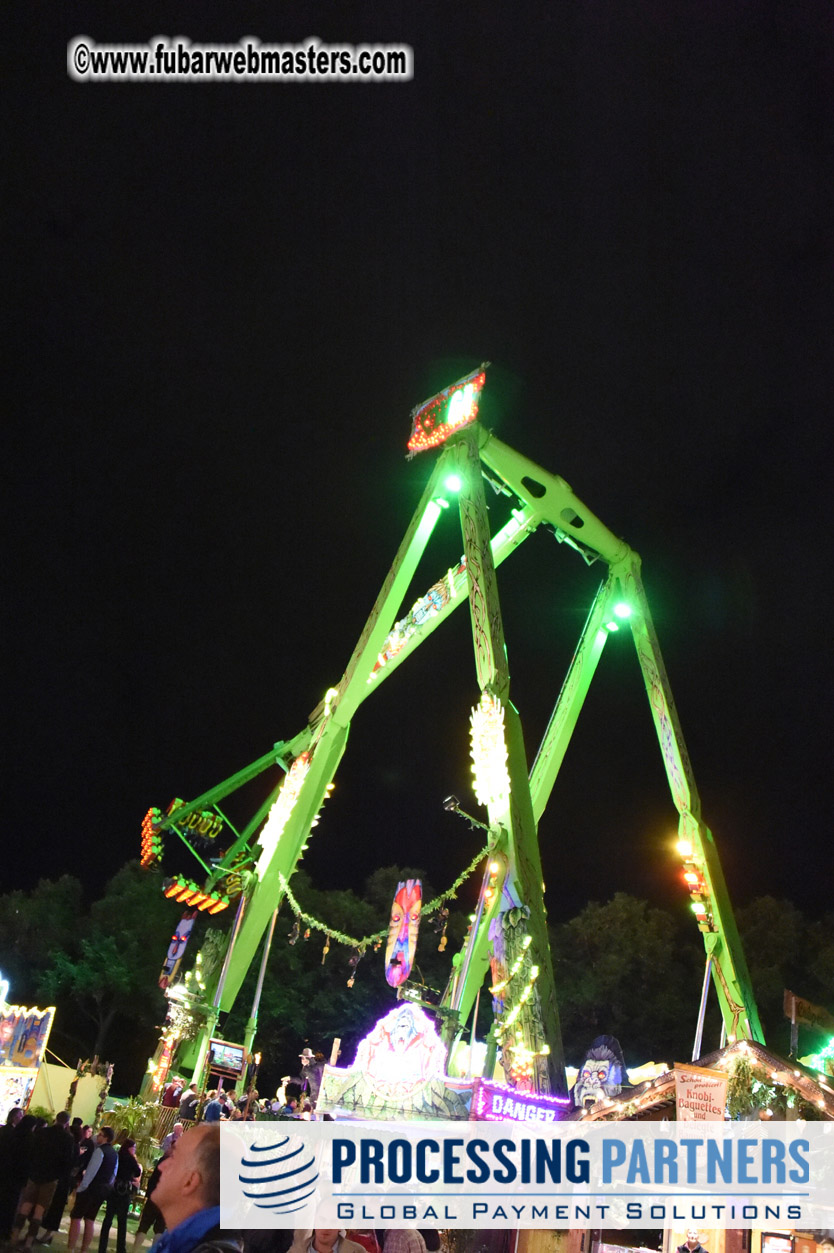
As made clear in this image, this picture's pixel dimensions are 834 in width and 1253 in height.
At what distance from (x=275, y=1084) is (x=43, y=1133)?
93.0ft

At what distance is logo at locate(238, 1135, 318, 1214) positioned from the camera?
3973mm

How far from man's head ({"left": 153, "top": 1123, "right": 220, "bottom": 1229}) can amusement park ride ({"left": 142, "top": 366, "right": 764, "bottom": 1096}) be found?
10.8 m

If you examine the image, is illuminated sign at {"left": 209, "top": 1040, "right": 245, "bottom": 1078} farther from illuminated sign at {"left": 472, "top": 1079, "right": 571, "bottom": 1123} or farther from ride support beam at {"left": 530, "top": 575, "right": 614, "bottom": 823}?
illuminated sign at {"left": 472, "top": 1079, "right": 571, "bottom": 1123}

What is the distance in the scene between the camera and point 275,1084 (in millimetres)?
32781

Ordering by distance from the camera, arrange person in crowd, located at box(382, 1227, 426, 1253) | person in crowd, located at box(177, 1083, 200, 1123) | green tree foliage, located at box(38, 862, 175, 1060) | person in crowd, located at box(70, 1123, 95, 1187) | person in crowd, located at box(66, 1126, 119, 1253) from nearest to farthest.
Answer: person in crowd, located at box(382, 1227, 426, 1253) → person in crowd, located at box(66, 1126, 119, 1253) → person in crowd, located at box(70, 1123, 95, 1187) → person in crowd, located at box(177, 1083, 200, 1123) → green tree foliage, located at box(38, 862, 175, 1060)

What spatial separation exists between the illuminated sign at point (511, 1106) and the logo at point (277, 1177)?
21.1ft

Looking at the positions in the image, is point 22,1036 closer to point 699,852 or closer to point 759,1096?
point 759,1096

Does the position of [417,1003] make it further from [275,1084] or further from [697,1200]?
[275,1084]

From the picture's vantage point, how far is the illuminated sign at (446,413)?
62.7ft

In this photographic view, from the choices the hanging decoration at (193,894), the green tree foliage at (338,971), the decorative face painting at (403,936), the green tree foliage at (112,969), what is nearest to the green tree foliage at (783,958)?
the green tree foliage at (338,971)

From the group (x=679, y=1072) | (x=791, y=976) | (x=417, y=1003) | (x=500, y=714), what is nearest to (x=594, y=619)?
(x=500, y=714)

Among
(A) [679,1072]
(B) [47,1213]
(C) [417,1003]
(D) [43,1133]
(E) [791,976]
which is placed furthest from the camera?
(E) [791,976]

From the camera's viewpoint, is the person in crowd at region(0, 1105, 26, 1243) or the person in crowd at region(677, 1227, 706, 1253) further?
the person in crowd at region(677, 1227, 706, 1253)

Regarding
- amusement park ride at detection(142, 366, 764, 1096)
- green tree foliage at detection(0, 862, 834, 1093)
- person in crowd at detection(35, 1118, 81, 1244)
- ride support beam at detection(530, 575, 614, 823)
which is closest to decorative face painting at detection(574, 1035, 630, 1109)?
amusement park ride at detection(142, 366, 764, 1096)
